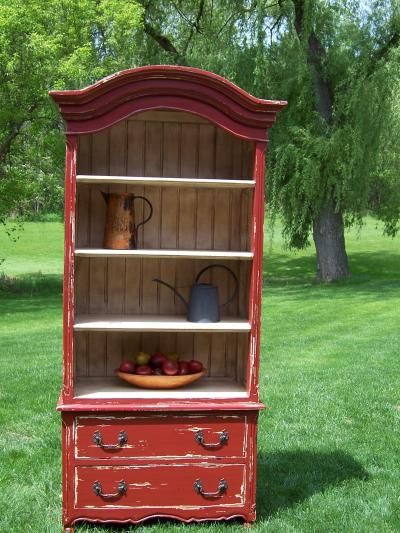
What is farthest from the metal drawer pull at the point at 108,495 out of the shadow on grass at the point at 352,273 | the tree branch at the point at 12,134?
the tree branch at the point at 12,134

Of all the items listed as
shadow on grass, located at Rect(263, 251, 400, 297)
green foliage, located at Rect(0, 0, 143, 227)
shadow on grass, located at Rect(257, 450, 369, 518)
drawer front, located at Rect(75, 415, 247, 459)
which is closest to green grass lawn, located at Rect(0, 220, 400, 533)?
shadow on grass, located at Rect(257, 450, 369, 518)

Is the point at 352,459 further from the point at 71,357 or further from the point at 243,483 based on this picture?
the point at 71,357

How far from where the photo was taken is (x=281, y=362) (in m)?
8.38

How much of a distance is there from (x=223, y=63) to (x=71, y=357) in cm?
1397

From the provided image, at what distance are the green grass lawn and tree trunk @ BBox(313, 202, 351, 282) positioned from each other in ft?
15.3

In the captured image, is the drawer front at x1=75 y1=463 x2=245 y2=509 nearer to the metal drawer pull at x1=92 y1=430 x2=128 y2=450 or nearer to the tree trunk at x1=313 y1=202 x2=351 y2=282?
the metal drawer pull at x1=92 y1=430 x2=128 y2=450

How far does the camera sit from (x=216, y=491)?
3828mm

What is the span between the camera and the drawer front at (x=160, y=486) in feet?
12.4

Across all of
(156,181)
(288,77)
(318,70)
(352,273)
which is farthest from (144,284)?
(352,273)

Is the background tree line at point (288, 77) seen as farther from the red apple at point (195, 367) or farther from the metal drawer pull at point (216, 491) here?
the metal drawer pull at point (216, 491)

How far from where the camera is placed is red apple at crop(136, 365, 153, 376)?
409 cm

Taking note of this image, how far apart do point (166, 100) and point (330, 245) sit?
587 inches

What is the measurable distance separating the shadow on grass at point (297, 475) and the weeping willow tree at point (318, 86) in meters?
11.7

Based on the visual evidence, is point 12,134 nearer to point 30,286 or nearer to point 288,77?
point 30,286
